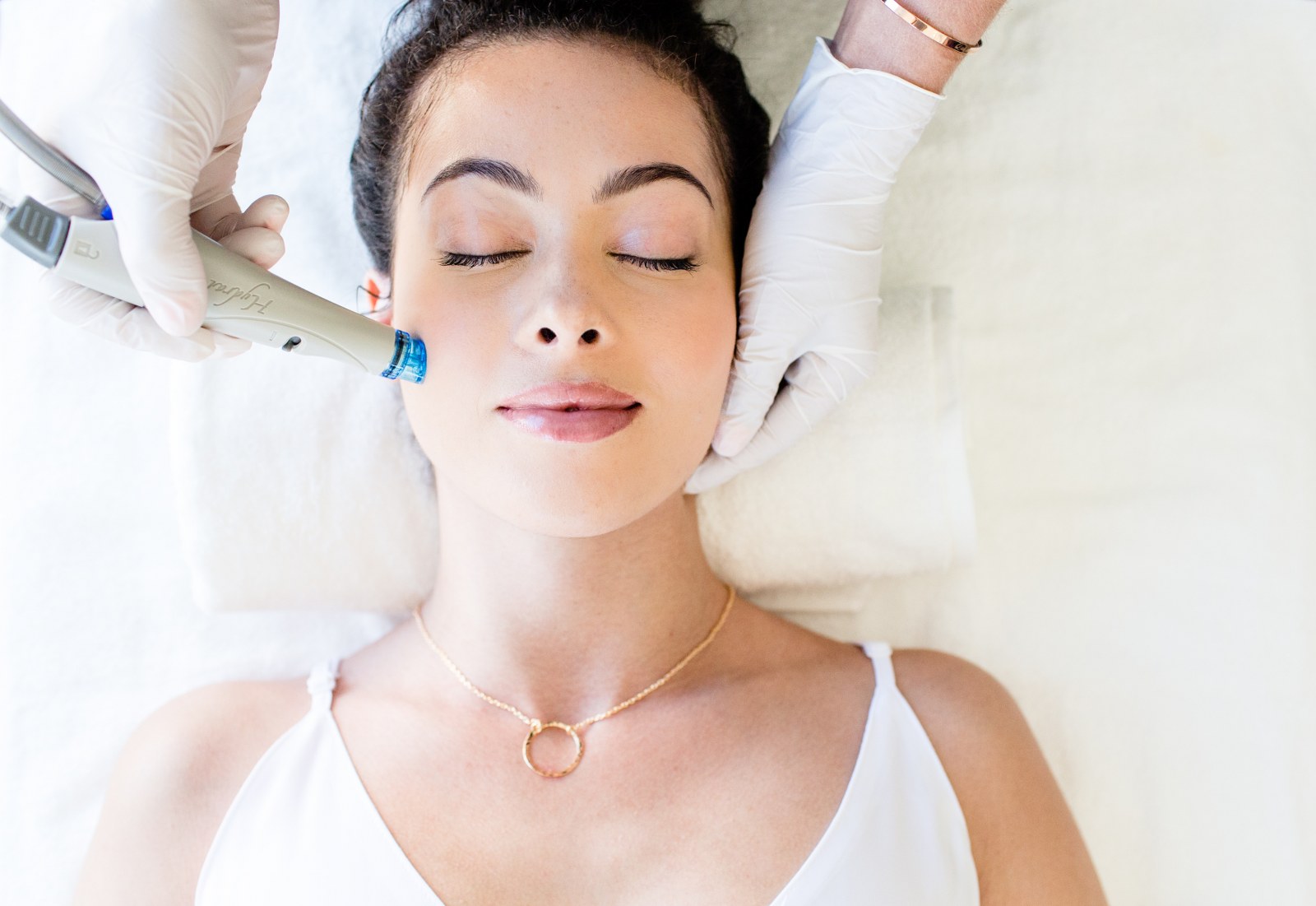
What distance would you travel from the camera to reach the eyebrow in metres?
1.13

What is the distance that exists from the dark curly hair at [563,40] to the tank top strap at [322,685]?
569mm

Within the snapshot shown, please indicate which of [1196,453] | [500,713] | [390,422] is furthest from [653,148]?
[1196,453]

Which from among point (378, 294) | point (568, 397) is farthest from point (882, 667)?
point (378, 294)

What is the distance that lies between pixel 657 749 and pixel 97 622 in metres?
0.95

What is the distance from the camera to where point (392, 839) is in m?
1.24

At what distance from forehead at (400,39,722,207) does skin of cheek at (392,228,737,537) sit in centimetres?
12

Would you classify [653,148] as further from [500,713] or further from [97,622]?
[97,622]

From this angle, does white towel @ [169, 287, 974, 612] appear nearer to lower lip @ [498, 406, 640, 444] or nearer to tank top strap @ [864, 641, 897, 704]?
tank top strap @ [864, 641, 897, 704]

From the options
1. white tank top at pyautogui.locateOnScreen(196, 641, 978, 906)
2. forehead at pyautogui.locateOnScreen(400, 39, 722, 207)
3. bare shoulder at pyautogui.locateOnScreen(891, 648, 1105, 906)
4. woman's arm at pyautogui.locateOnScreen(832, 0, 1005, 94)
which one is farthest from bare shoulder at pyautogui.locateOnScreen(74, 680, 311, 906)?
woman's arm at pyautogui.locateOnScreen(832, 0, 1005, 94)

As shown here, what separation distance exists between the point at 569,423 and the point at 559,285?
0.49 ft

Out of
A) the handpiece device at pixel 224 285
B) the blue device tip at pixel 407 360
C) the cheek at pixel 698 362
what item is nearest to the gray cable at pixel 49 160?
the handpiece device at pixel 224 285

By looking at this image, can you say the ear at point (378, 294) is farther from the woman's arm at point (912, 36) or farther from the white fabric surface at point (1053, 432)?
the woman's arm at point (912, 36)

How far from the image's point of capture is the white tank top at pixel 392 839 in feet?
3.95

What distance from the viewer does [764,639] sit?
1.44 metres
